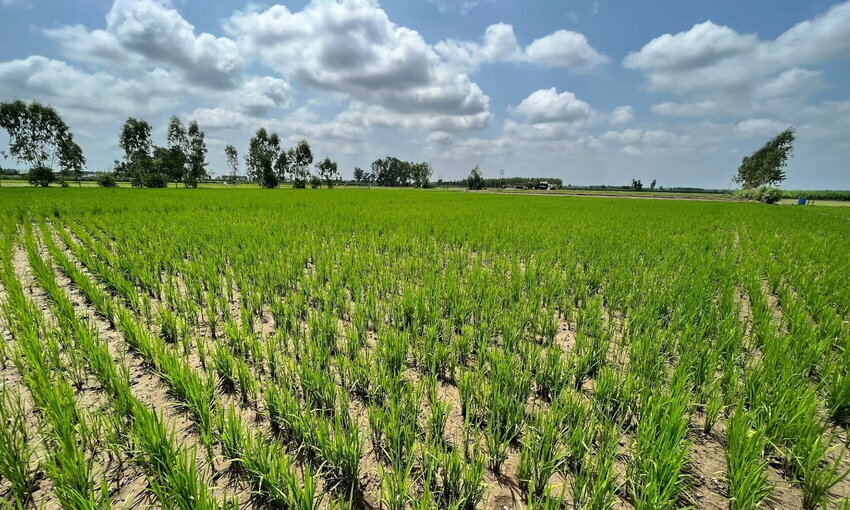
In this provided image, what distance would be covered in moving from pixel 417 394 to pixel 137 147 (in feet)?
246

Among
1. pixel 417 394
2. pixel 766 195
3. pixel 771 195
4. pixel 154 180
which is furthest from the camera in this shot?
pixel 154 180

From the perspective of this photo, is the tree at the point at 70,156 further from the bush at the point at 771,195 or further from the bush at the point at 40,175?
the bush at the point at 771,195

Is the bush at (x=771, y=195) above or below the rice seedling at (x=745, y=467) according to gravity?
above

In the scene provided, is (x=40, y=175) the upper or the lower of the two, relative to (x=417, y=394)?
upper

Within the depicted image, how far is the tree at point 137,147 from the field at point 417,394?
62.5m

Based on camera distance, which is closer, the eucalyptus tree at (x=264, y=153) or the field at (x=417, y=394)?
the field at (x=417, y=394)

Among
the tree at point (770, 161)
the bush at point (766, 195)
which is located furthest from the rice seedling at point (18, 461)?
the tree at point (770, 161)

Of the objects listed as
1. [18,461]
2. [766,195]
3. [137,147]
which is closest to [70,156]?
[137,147]

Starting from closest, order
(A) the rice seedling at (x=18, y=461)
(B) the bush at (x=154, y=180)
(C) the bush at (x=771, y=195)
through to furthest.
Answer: (A) the rice seedling at (x=18, y=461) < (C) the bush at (x=771, y=195) < (B) the bush at (x=154, y=180)

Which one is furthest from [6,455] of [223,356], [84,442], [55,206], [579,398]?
[55,206]

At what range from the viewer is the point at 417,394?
2.46m

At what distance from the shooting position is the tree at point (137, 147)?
Answer: 52.9m

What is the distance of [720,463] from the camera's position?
2.12m

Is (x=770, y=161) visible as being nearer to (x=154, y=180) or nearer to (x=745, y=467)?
(x=745, y=467)
